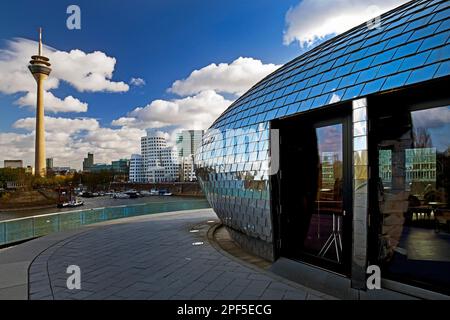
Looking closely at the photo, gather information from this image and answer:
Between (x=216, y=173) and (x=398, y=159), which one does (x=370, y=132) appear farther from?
(x=216, y=173)

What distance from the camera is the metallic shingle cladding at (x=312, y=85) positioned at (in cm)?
542

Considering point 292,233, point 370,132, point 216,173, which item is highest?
point 370,132

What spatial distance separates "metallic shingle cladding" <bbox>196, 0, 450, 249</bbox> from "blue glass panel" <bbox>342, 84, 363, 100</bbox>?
3 centimetres

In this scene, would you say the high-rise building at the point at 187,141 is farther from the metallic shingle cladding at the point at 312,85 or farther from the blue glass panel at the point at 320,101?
the blue glass panel at the point at 320,101

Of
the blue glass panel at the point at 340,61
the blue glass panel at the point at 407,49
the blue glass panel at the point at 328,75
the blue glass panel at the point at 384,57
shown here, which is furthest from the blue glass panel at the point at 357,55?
the blue glass panel at the point at 407,49

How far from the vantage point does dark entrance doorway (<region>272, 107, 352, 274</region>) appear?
6676 mm

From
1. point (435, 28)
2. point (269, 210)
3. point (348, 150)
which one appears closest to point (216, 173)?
point (269, 210)

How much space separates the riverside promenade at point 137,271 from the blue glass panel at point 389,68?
15.6ft

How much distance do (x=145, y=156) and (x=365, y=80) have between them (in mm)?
124166

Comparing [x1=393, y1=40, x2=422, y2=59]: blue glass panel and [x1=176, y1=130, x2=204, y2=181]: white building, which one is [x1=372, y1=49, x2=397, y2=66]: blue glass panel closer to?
[x1=393, y1=40, x2=422, y2=59]: blue glass panel

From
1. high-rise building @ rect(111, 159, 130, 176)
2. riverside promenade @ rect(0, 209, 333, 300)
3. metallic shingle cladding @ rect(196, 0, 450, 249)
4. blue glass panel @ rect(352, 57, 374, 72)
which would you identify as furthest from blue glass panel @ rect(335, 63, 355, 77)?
high-rise building @ rect(111, 159, 130, 176)

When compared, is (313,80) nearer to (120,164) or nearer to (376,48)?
(376,48)
